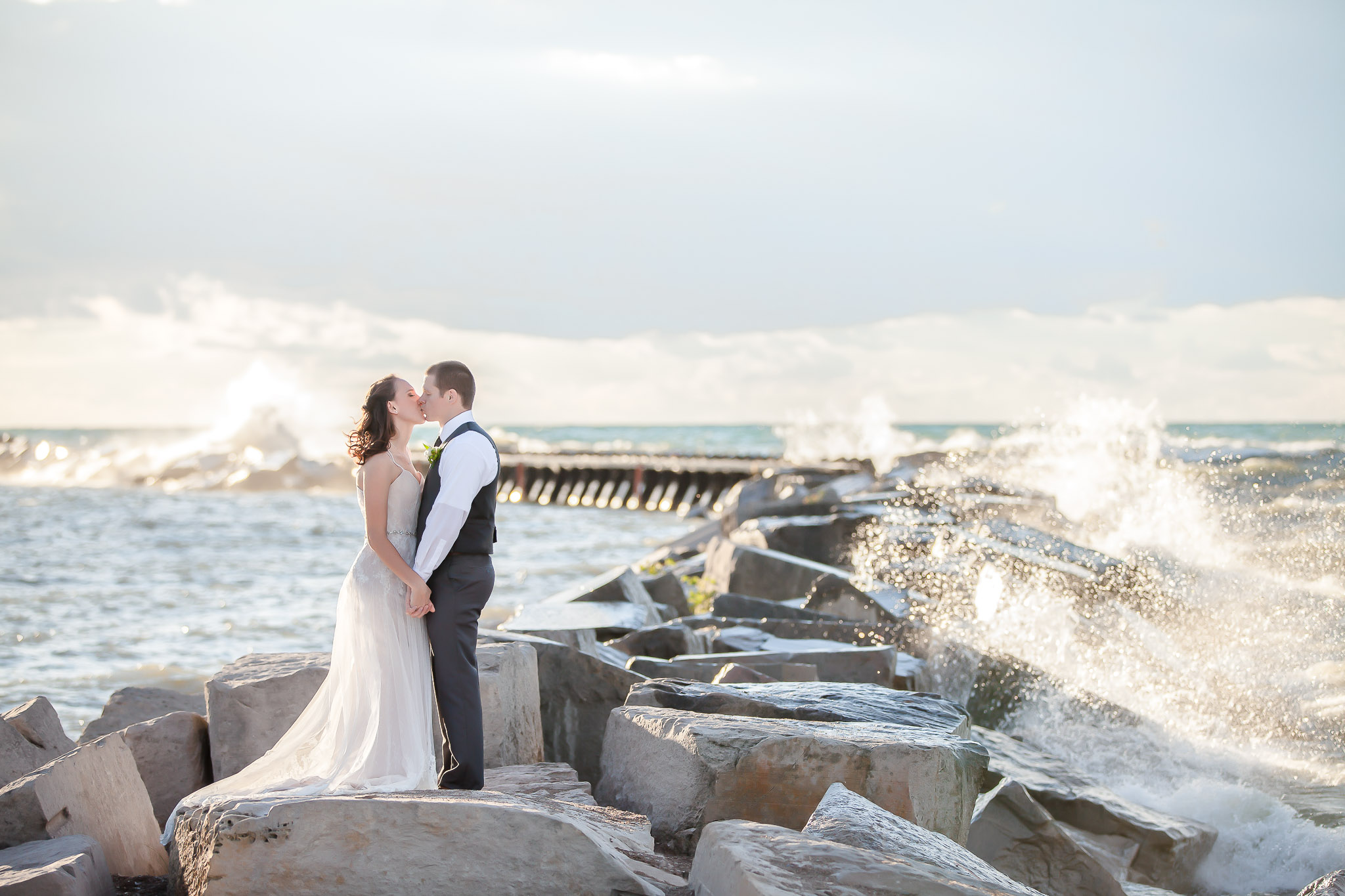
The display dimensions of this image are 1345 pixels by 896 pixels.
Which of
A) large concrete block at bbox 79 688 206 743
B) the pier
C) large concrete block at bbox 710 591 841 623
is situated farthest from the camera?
the pier

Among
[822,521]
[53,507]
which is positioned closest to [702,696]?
[822,521]

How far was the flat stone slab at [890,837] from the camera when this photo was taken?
8.73 feet

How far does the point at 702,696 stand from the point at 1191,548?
7.98 meters

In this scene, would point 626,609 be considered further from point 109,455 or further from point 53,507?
point 109,455

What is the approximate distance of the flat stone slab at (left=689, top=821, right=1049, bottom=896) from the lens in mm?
2324

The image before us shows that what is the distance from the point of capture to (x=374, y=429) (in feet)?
11.6

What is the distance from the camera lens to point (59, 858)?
9.62ft

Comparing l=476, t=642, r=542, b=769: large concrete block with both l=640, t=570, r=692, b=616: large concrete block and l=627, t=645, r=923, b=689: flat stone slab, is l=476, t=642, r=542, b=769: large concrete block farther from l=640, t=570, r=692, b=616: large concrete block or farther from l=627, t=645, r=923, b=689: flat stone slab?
l=640, t=570, r=692, b=616: large concrete block

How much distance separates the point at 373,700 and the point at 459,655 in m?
0.31

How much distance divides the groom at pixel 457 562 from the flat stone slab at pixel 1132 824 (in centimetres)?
225

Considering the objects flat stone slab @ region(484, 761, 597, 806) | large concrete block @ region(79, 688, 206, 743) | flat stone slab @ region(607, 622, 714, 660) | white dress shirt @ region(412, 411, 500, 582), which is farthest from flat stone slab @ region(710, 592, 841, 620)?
white dress shirt @ region(412, 411, 500, 582)

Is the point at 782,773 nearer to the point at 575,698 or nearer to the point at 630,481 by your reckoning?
the point at 575,698

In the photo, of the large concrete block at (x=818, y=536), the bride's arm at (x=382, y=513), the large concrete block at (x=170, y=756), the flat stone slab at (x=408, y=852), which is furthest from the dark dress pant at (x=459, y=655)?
the large concrete block at (x=818, y=536)

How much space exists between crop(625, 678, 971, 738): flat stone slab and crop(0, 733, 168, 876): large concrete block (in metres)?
1.66
